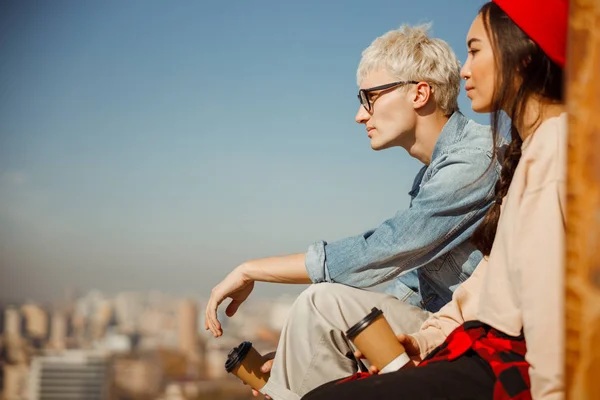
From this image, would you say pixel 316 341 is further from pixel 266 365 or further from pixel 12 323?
pixel 12 323

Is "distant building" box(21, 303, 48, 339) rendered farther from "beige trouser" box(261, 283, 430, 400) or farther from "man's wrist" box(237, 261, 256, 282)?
"beige trouser" box(261, 283, 430, 400)

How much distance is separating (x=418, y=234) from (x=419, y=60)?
76 centimetres

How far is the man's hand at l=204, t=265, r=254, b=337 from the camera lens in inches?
89.7

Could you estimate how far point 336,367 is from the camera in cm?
209

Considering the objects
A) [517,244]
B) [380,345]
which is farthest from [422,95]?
[517,244]

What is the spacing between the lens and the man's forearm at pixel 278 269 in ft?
7.26

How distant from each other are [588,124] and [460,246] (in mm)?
1535

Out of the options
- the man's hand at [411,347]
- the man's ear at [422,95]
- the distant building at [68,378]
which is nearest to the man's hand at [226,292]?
the man's hand at [411,347]

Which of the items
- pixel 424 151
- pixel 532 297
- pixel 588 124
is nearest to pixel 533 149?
pixel 532 297

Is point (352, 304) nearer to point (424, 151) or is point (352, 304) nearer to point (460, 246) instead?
point (460, 246)

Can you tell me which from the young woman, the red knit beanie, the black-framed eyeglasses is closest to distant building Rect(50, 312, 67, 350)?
the black-framed eyeglasses

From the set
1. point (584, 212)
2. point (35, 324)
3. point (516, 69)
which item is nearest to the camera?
point (584, 212)

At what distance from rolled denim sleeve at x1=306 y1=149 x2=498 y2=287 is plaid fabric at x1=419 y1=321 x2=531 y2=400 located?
505 millimetres

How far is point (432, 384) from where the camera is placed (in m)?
1.51
